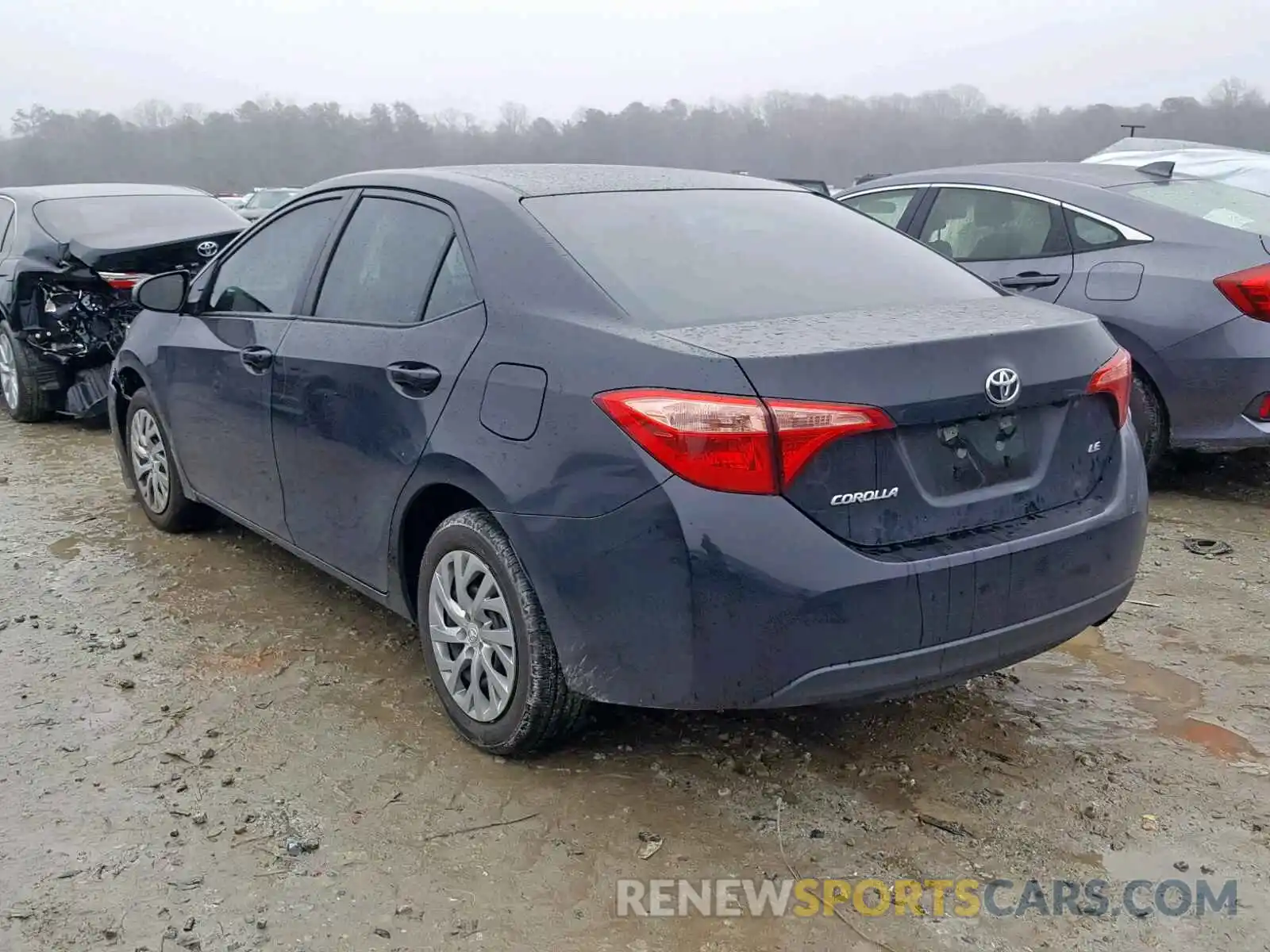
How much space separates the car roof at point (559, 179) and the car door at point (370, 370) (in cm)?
9

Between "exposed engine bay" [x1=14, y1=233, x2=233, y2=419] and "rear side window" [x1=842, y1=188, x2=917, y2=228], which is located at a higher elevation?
"rear side window" [x1=842, y1=188, x2=917, y2=228]

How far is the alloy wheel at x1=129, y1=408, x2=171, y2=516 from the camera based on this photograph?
4.84 m

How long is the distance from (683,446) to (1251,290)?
11.6 ft

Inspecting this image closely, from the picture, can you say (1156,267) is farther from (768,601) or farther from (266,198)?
(266,198)

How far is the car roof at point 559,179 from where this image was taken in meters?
3.28

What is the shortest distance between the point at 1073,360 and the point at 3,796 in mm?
2920

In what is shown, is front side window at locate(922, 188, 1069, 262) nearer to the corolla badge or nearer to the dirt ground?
the dirt ground

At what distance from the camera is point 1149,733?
10.2 feet

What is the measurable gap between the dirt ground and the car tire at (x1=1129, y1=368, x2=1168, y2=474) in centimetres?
116

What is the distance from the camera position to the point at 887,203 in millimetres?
6387


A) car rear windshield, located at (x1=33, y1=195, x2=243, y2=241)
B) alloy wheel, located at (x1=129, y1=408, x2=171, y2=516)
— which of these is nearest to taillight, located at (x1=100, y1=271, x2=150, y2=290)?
car rear windshield, located at (x1=33, y1=195, x2=243, y2=241)

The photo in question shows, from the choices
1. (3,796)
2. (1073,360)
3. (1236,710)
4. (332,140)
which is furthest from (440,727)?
(332,140)

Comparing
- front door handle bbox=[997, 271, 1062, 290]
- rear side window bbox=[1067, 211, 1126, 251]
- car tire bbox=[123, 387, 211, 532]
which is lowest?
car tire bbox=[123, 387, 211, 532]

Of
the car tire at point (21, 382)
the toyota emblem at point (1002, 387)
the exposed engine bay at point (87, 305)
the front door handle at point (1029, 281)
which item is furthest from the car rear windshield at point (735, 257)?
the car tire at point (21, 382)
